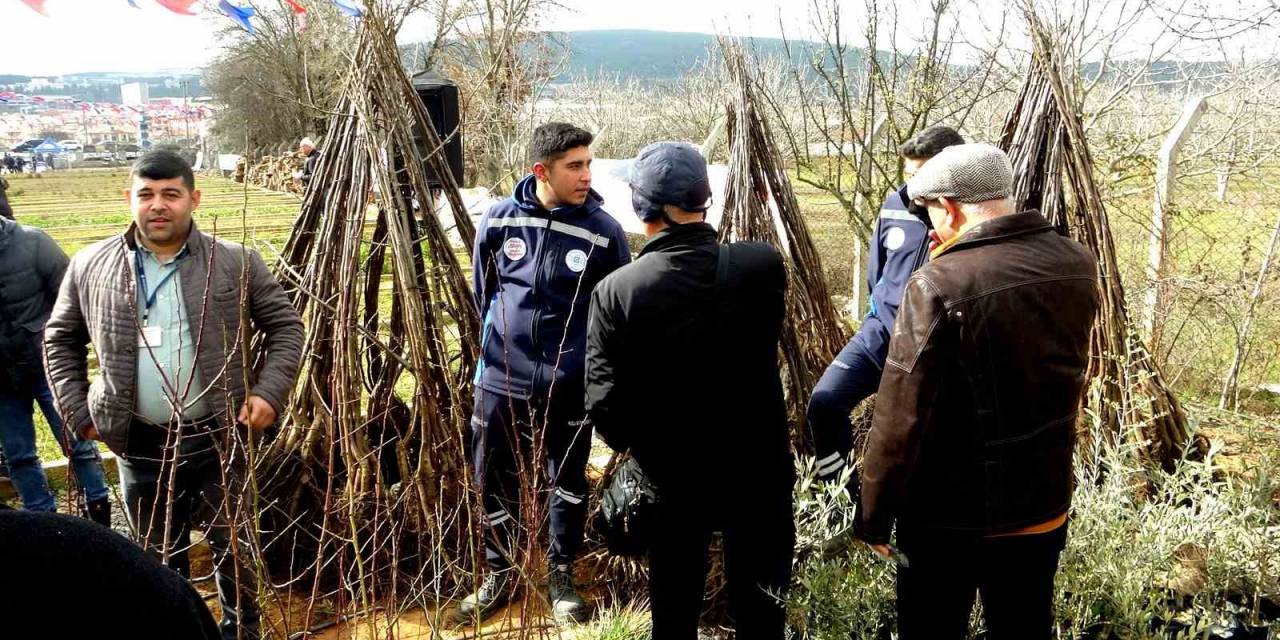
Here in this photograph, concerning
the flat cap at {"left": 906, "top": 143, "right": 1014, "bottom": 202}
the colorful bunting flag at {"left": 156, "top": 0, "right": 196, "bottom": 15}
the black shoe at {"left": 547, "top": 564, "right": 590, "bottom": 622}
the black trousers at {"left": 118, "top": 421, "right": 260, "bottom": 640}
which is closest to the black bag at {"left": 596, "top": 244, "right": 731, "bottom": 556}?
the black shoe at {"left": 547, "top": 564, "right": 590, "bottom": 622}

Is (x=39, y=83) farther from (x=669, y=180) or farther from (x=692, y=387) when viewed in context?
(x=692, y=387)

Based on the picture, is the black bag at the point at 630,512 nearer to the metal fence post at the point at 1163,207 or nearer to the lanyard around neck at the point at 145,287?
the lanyard around neck at the point at 145,287

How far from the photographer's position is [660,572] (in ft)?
7.82

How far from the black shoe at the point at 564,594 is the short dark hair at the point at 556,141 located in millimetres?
1396

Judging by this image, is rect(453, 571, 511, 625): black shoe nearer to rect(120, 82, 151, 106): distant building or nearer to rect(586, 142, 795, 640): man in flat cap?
rect(586, 142, 795, 640): man in flat cap

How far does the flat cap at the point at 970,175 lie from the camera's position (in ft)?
6.52

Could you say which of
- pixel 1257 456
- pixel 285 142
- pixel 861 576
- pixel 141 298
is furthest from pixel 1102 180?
pixel 285 142

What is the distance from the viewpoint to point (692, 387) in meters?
2.24

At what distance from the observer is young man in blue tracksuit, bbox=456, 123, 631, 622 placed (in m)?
3.02

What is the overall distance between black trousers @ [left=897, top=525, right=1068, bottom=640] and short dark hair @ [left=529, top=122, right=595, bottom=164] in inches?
62.9

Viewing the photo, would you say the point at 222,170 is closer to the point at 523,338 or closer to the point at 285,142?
the point at 285,142

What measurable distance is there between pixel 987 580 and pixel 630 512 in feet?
2.87

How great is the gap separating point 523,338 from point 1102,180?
4.38 metres

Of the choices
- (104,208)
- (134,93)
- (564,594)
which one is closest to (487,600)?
(564,594)
